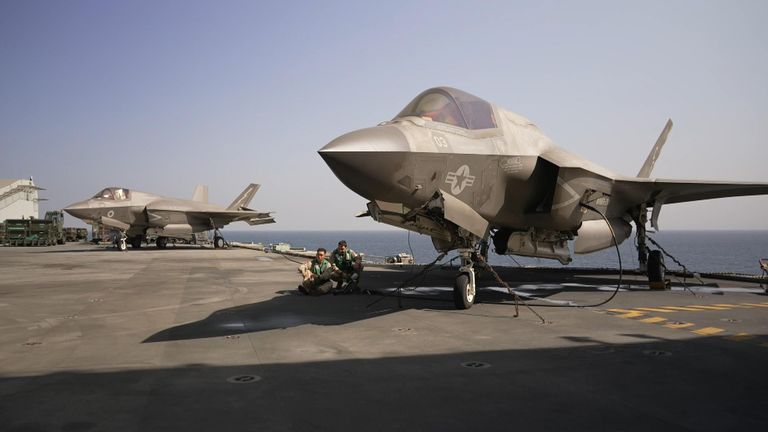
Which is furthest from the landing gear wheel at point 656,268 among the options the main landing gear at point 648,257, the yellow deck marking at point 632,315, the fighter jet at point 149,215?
the fighter jet at point 149,215

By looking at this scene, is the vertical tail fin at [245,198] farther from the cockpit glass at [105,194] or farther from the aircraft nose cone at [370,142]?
the aircraft nose cone at [370,142]

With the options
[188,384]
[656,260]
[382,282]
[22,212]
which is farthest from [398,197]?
[22,212]

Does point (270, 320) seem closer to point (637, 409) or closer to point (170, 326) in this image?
point (170, 326)

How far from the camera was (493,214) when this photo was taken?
9.57 meters

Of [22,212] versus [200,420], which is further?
[22,212]

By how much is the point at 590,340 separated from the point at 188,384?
4.88 m

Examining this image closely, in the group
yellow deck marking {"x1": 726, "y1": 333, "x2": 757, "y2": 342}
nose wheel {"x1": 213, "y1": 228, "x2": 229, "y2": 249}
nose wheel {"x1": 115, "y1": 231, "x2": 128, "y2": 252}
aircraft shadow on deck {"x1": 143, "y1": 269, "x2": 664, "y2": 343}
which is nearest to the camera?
yellow deck marking {"x1": 726, "y1": 333, "x2": 757, "y2": 342}

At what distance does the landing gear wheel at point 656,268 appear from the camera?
41.8 feet

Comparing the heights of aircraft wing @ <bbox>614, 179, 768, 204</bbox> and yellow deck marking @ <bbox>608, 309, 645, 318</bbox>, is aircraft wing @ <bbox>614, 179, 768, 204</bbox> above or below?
above

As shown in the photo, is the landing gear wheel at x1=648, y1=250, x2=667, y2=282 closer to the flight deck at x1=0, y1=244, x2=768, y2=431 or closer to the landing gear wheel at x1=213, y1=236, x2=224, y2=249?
the flight deck at x1=0, y1=244, x2=768, y2=431

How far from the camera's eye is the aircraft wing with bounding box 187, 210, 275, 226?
3689cm

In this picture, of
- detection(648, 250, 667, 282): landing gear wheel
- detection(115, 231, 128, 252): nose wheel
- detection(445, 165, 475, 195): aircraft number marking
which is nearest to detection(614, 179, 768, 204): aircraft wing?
detection(648, 250, 667, 282): landing gear wheel

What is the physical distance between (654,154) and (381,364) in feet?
53.6

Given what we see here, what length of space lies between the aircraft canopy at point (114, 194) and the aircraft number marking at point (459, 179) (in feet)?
98.8
